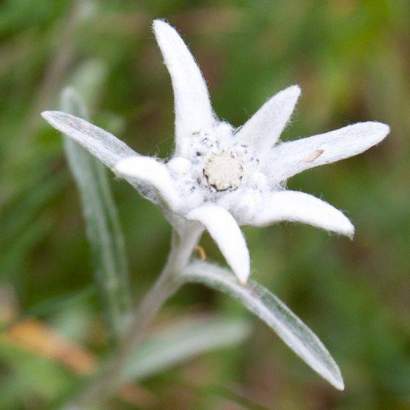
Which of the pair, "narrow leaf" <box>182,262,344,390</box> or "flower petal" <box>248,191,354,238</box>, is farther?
"narrow leaf" <box>182,262,344,390</box>

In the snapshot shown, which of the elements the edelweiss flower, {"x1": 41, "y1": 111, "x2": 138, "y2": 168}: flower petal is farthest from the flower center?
{"x1": 41, "y1": 111, "x2": 138, "y2": 168}: flower petal

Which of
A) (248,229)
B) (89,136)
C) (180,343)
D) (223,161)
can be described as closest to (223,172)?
(223,161)

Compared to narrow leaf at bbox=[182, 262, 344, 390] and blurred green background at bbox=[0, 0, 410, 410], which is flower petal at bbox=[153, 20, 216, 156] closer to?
narrow leaf at bbox=[182, 262, 344, 390]

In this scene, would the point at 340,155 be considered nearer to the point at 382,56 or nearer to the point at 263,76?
the point at 263,76

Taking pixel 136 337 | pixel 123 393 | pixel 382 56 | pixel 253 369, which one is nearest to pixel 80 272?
pixel 123 393

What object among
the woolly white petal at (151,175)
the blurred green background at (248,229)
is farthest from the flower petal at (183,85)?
the blurred green background at (248,229)

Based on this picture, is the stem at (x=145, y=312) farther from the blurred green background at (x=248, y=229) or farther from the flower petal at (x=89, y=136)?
the blurred green background at (x=248, y=229)
